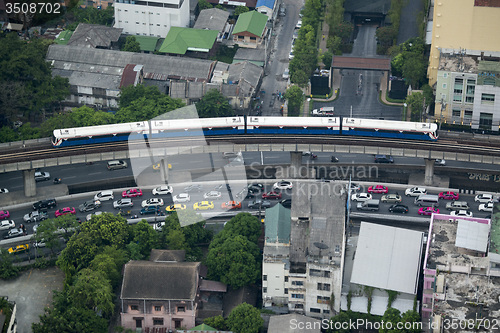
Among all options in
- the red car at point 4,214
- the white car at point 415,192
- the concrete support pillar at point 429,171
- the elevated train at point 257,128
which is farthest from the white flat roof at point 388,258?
the red car at point 4,214

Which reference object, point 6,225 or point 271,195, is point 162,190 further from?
point 6,225

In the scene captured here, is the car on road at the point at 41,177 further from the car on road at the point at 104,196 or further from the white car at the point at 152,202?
the white car at the point at 152,202

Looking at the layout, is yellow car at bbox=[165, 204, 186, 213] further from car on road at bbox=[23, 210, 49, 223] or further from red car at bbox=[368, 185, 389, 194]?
red car at bbox=[368, 185, 389, 194]

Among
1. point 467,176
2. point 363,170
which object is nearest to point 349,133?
point 363,170

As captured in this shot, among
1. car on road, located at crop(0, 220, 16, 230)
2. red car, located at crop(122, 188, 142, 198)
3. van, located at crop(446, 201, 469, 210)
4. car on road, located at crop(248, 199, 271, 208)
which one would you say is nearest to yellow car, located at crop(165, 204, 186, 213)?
red car, located at crop(122, 188, 142, 198)

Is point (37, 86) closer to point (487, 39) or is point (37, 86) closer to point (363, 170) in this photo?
point (363, 170)
